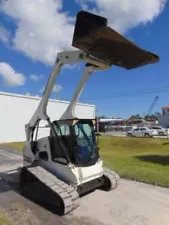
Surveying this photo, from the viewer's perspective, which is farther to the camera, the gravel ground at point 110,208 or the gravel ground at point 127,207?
the gravel ground at point 127,207

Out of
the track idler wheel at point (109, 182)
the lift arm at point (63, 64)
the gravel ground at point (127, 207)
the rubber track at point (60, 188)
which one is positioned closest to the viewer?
the rubber track at point (60, 188)

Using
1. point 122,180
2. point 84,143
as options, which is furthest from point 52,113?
point 84,143

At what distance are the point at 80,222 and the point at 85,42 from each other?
3961 mm

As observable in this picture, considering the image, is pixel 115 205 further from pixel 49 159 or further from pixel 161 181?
pixel 161 181

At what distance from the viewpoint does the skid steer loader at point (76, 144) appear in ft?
18.7

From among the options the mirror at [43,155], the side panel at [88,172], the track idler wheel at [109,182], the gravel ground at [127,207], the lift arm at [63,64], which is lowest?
the gravel ground at [127,207]

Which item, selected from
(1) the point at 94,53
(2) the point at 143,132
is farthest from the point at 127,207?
(2) the point at 143,132

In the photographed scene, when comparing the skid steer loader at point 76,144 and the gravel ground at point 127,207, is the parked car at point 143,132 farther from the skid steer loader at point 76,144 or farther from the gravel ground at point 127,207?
the skid steer loader at point 76,144

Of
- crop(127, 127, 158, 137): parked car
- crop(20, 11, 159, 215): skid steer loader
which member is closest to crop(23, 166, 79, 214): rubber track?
crop(20, 11, 159, 215): skid steer loader

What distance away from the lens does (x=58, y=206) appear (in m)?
5.81

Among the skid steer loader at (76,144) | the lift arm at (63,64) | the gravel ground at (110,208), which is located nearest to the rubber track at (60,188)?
the skid steer loader at (76,144)

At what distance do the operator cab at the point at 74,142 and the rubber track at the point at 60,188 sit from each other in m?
0.48

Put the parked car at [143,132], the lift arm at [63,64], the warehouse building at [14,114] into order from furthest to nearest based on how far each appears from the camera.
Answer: the parked car at [143,132] → the warehouse building at [14,114] → the lift arm at [63,64]

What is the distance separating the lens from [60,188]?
595cm
